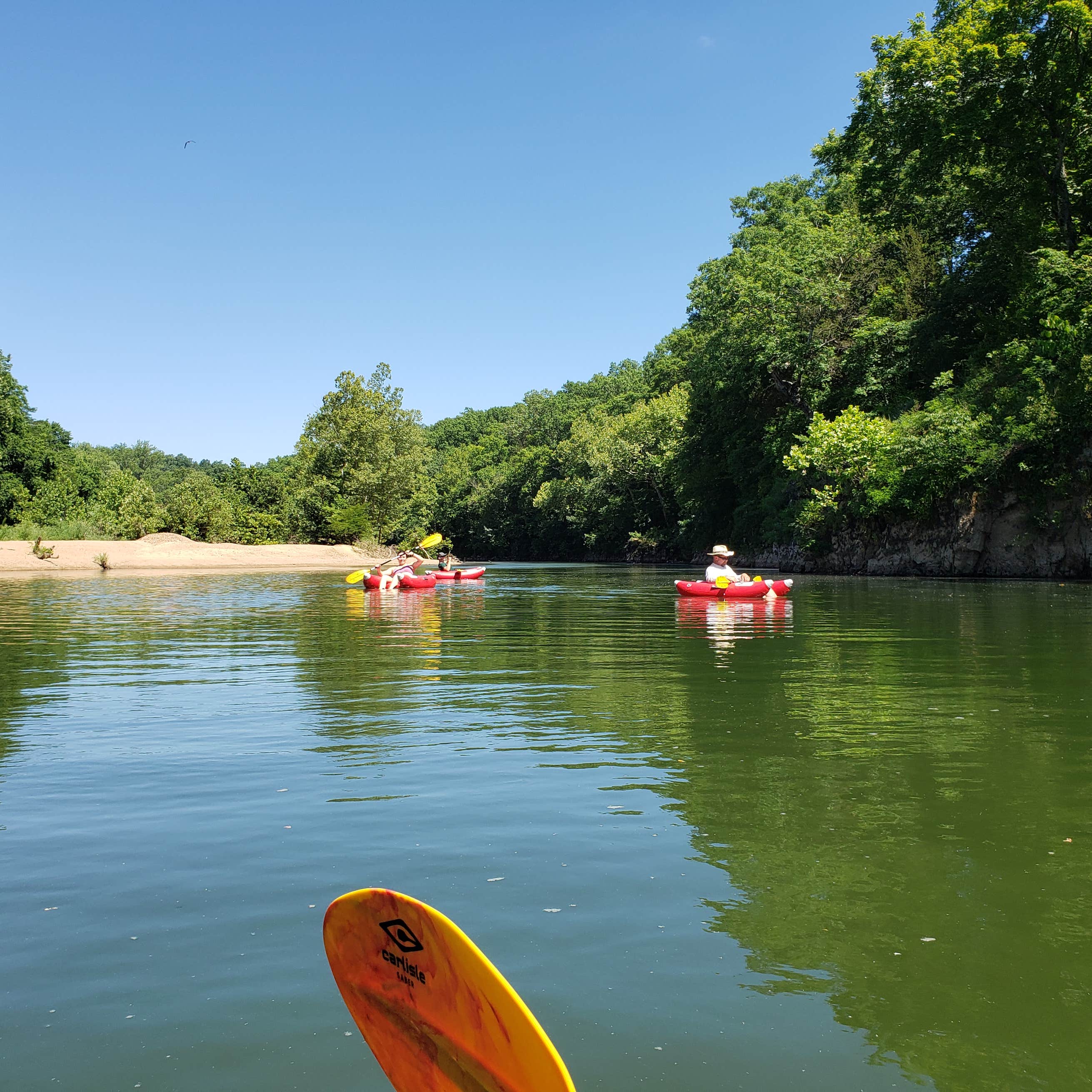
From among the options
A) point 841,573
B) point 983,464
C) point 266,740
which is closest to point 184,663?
point 266,740

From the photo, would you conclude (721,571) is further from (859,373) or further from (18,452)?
(18,452)

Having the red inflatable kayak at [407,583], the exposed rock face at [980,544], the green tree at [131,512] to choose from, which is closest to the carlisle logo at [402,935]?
the red inflatable kayak at [407,583]

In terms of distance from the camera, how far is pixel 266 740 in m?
7.57

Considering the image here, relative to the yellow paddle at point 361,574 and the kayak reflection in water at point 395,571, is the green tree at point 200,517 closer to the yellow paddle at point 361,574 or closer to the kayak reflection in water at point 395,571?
the yellow paddle at point 361,574

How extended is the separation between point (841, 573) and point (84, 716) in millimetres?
33812

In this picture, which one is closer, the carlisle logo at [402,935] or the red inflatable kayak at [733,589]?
the carlisle logo at [402,935]

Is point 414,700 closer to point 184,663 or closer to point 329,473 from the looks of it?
point 184,663

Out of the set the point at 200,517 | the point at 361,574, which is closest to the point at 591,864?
the point at 361,574

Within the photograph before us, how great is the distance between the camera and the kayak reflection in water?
2859 centimetres

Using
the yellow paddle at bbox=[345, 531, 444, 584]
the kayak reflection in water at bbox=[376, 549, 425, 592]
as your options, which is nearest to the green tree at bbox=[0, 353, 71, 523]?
the yellow paddle at bbox=[345, 531, 444, 584]

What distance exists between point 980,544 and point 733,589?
1417cm

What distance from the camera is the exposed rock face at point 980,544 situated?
2917cm

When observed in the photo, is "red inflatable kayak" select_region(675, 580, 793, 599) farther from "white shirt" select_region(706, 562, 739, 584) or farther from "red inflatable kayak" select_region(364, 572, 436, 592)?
"red inflatable kayak" select_region(364, 572, 436, 592)

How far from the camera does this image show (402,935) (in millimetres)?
2598
